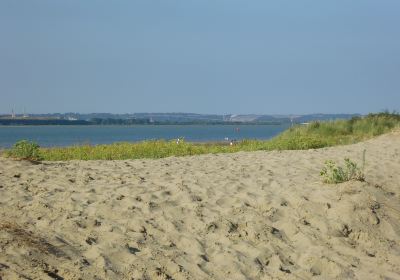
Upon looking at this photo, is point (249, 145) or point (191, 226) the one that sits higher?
point (191, 226)

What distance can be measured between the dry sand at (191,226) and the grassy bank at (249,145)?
5705 millimetres

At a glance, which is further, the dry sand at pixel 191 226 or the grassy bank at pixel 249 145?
the grassy bank at pixel 249 145

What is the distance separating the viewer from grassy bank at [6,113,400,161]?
1948 cm

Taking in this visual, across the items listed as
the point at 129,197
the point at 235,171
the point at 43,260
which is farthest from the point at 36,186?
the point at 235,171

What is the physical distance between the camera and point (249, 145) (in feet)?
82.1

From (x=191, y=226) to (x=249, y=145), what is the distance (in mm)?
16643

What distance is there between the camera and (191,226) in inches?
336

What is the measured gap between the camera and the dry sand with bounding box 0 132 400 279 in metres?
7.07

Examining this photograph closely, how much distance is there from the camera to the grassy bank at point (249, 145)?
19484mm

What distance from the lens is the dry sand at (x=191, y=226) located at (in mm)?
7066

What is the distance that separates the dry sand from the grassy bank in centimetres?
571

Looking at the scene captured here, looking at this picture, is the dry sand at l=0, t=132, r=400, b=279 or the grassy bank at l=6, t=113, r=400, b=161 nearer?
the dry sand at l=0, t=132, r=400, b=279

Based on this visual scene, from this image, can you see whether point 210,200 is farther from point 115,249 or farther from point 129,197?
point 115,249

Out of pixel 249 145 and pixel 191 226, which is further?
pixel 249 145
